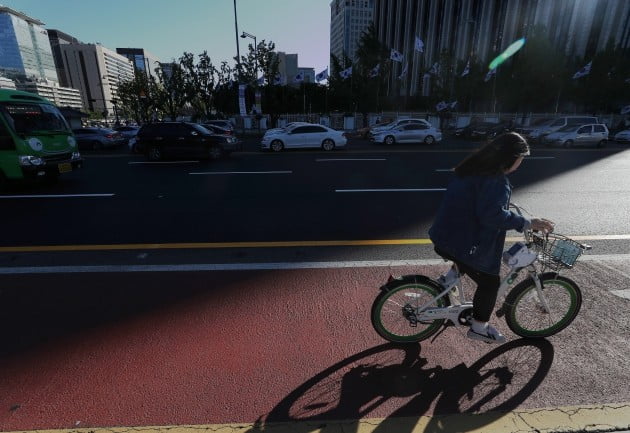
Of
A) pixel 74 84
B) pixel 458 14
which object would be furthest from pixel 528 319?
pixel 74 84

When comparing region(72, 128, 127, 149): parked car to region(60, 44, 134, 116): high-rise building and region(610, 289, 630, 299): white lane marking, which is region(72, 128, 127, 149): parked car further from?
region(60, 44, 134, 116): high-rise building

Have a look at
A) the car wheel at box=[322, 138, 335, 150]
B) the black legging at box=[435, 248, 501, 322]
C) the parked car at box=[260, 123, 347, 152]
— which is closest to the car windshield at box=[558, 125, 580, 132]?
the parked car at box=[260, 123, 347, 152]

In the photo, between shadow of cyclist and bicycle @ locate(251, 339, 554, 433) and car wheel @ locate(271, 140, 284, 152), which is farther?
car wheel @ locate(271, 140, 284, 152)

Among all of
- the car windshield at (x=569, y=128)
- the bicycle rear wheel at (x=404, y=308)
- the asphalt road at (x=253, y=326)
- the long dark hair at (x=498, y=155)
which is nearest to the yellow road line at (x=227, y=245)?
the asphalt road at (x=253, y=326)

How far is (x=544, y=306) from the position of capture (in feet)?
9.11

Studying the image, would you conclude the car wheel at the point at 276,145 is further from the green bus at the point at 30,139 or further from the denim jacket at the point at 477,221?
the denim jacket at the point at 477,221

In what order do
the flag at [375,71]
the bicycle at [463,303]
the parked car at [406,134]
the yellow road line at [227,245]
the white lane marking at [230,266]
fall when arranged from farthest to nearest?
the flag at [375,71] → the parked car at [406,134] → the yellow road line at [227,245] → the white lane marking at [230,266] → the bicycle at [463,303]

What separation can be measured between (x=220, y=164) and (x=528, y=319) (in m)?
11.7

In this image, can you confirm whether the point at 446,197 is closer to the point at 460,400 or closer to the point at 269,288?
the point at 460,400

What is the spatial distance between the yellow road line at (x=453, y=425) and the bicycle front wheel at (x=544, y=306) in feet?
2.49

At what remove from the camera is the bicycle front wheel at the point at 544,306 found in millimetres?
2730

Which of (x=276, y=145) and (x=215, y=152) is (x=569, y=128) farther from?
(x=215, y=152)

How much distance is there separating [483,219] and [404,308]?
101 centimetres

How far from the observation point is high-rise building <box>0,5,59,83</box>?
102 meters
